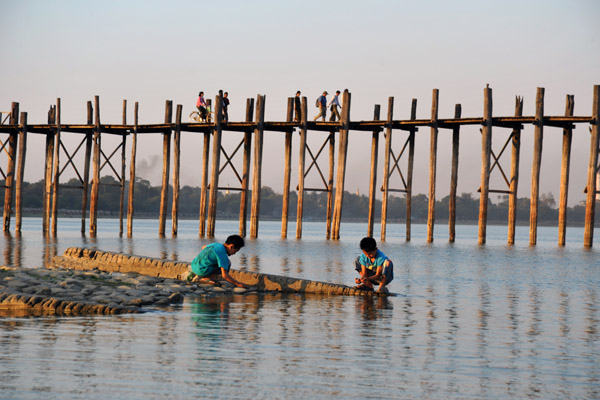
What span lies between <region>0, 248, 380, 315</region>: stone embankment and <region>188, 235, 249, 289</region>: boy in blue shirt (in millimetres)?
150

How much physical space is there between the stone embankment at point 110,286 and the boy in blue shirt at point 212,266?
15 cm

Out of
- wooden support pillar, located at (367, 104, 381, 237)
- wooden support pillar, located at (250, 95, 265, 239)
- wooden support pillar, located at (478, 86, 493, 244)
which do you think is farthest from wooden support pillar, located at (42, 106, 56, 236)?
wooden support pillar, located at (478, 86, 493, 244)

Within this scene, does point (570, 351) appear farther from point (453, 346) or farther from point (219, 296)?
point (219, 296)

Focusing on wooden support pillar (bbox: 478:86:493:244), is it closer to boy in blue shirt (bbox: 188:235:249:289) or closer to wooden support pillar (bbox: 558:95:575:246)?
wooden support pillar (bbox: 558:95:575:246)

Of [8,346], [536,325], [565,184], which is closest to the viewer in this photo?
[8,346]

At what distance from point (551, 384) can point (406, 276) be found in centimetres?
1306

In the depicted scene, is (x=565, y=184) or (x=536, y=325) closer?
(x=536, y=325)

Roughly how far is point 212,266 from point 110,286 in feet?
5.49

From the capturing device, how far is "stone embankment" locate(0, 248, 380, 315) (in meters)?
11.6

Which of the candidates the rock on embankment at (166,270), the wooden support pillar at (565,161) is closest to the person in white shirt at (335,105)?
the wooden support pillar at (565,161)

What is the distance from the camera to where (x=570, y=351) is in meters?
9.35

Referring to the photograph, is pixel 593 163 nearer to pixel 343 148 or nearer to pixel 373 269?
pixel 343 148

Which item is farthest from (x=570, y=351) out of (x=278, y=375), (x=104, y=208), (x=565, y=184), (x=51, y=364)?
(x=104, y=208)

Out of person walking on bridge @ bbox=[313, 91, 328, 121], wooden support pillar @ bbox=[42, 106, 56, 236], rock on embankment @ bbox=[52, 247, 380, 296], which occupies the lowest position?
rock on embankment @ bbox=[52, 247, 380, 296]
